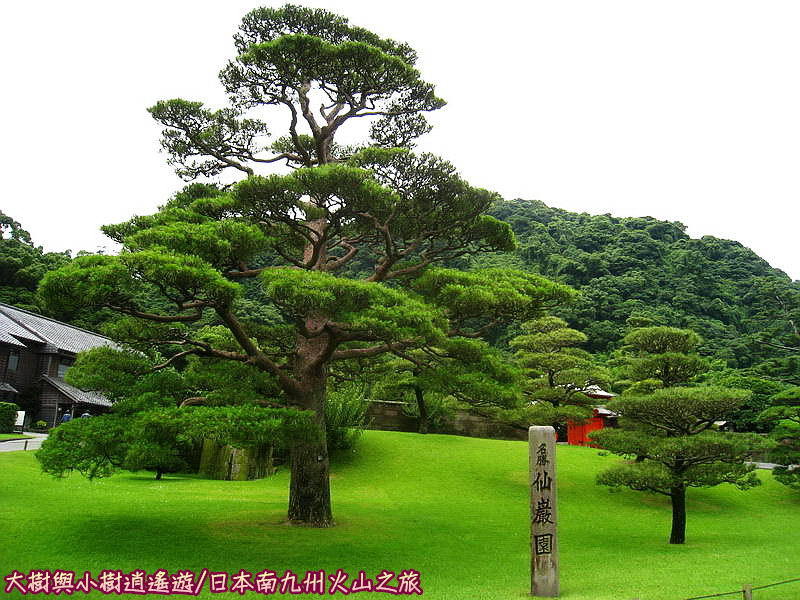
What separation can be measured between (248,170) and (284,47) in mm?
2597

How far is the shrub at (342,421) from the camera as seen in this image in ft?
53.7

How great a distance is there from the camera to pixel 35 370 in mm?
24891

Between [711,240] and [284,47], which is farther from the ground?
[711,240]

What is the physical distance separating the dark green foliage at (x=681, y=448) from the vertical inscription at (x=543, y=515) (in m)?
3.91

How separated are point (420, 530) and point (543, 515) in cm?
377

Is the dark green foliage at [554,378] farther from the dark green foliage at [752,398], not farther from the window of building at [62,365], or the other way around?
the window of building at [62,365]

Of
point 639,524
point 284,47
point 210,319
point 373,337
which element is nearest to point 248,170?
point 284,47

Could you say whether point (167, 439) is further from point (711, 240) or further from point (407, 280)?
point (711, 240)

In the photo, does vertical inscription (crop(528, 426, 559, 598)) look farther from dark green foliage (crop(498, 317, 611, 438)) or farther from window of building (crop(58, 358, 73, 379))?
window of building (crop(58, 358, 73, 379))

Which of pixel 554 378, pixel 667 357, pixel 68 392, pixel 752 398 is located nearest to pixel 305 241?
pixel 667 357

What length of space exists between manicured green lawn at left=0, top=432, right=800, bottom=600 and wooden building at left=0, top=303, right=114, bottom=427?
1087 cm

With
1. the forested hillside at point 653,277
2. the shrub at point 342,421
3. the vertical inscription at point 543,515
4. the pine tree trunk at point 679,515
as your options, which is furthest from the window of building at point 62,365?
the vertical inscription at point 543,515

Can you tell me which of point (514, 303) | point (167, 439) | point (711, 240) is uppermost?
point (711, 240)

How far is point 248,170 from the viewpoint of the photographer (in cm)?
1105
